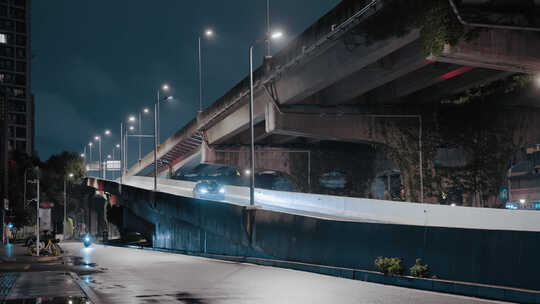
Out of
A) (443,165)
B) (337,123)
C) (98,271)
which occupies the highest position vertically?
(337,123)

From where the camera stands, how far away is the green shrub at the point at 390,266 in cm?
1568

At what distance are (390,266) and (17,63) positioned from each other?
465 ft

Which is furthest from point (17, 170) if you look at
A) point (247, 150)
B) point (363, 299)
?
point (363, 299)

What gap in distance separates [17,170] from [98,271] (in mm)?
88614

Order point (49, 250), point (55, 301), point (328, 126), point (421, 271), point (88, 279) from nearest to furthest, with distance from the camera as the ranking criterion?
point (55, 301) < point (421, 271) < point (88, 279) < point (49, 250) < point (328, 126)

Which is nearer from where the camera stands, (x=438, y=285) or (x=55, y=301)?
(x=55, y=301)

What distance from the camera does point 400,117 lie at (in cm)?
4034

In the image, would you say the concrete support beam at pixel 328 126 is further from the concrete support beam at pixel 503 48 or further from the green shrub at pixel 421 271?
the green shrub at pixel 421 271

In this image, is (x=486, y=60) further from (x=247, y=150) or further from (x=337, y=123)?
(x=247, y=150)

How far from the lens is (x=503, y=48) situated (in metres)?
23.8

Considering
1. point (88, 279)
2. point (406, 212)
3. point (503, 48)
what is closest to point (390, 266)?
point (406, 212)

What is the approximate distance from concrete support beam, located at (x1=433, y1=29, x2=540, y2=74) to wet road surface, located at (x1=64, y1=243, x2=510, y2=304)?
35.0ft

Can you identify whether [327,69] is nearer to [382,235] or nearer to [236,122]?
[382,235]

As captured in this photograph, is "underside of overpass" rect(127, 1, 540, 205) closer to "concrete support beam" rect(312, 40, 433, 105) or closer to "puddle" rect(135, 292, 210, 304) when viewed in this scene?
"concrete support beam" rect(312, 40, 433, 105)
